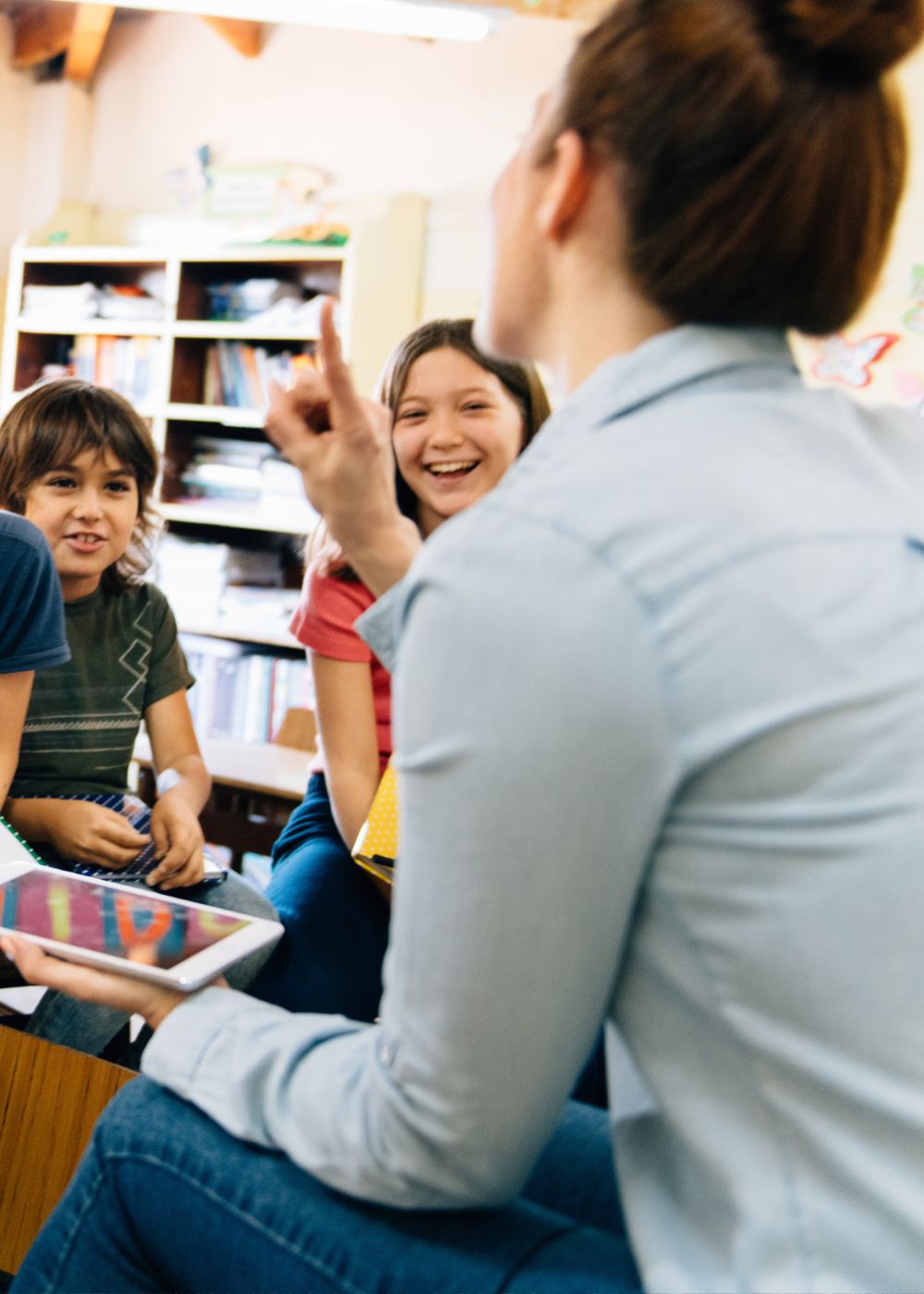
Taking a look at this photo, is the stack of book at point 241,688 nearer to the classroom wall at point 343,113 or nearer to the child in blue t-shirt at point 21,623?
→ the classroom wall at point 343,113

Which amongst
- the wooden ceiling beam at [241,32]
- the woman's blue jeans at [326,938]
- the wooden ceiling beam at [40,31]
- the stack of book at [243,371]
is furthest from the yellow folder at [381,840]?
the wooden ceiling beam at [40,31]

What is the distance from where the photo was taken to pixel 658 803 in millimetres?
588

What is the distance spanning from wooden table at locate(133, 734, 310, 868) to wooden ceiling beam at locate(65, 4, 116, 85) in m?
3.03

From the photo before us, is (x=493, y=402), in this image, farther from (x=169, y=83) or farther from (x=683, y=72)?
(x=169, y=83)

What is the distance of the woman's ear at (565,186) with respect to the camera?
0.70 meters

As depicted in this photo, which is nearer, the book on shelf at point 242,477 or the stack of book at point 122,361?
the book on shelf at point 242,477

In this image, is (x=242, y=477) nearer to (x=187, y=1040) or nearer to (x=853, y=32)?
(x=187, y=1040)

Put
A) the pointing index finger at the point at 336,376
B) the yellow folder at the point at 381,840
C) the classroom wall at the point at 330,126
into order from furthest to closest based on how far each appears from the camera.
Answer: the classroom wall at the point at 330,126 → the yellow folder at the point at 381,840 → the pointing index finger at the point at 336,376

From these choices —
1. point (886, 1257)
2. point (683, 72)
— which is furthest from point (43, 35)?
point (886, 1257)

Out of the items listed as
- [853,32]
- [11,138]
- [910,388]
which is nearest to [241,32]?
[11,138]

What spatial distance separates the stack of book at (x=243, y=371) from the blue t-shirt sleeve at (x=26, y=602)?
2.64m

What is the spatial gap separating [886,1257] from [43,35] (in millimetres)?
5063

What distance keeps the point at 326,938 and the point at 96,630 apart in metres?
0.69

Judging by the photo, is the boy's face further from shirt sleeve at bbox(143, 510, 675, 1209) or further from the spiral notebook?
shirt sleeve at bbox(143, 510, 675, 1209)
